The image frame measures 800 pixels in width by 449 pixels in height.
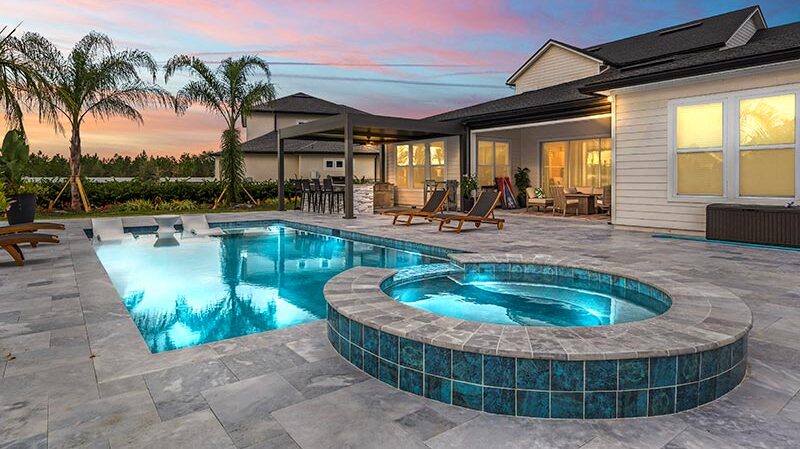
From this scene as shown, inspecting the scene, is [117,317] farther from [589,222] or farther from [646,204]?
[589,222]

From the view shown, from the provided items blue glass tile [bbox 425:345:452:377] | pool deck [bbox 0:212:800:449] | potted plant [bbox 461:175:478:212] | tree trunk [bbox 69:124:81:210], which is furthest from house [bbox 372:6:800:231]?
tree trunk [bbox 69:124:81:210]

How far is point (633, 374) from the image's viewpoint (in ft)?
8.28

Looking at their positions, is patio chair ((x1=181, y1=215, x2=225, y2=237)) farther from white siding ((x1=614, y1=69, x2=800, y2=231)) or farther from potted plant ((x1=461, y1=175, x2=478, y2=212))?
white siding ((x1=614, y1=69, x2=800, y2=231))

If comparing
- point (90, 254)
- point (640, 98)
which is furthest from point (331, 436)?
point (640, 98)

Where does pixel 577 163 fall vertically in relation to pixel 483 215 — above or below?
above

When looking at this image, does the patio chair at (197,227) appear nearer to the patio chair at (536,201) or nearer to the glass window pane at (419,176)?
the glass window pane at (419,176)

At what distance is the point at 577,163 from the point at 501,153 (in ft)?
8.18

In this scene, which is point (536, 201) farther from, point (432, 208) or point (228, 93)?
point (228, 93)

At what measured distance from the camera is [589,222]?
39.3ft

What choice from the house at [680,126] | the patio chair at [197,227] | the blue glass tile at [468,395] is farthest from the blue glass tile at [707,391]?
the patio chair at [197,227]

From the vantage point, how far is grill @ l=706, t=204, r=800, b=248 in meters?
7.72

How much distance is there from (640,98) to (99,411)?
1071 centimetres

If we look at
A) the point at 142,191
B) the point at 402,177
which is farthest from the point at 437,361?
the point at 142,191

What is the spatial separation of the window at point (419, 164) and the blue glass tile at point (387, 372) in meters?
14.0
